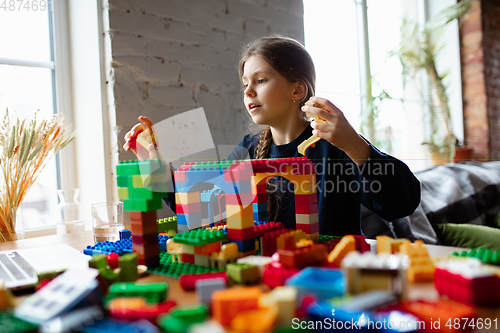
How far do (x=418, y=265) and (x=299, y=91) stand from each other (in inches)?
32.3

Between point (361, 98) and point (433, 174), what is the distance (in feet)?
3.16

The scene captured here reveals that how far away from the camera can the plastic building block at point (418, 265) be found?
429 mm

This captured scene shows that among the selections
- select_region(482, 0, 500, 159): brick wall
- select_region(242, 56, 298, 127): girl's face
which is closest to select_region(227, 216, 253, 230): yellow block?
select_region(242, 56, 298, 127): girl's face

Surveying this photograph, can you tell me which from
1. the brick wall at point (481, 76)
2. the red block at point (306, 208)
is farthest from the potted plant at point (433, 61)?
the red block at point (306, 208)

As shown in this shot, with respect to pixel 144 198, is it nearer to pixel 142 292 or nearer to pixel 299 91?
pixel 142 292

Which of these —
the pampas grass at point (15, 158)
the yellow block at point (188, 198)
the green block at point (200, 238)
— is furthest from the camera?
the pampas grass at point (15, 158)

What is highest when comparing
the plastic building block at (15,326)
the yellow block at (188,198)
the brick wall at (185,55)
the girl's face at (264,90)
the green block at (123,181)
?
the brick wall at (185,55)

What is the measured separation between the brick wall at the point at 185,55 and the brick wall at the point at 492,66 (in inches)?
64.6

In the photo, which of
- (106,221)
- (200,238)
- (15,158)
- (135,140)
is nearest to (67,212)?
(15,158)

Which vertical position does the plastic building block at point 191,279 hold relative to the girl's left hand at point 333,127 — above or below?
below

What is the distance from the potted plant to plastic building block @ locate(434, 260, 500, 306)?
6.79 ft

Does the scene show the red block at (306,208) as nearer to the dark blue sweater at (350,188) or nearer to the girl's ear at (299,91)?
the dark blue sweater at (350,188)

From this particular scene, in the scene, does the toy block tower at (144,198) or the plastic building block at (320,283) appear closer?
the plastic building block at (320,283)

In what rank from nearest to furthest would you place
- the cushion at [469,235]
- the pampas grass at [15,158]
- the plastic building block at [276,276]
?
1. the plastic building block at [276,276]
2. the pampas grass at [15,158]
3. the cushion at [469,235]
